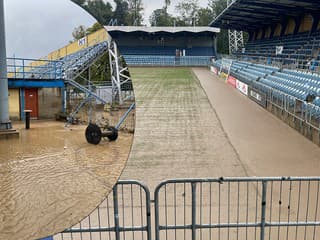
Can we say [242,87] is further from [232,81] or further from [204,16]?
[204,16]

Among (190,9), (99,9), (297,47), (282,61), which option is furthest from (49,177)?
(190,9)

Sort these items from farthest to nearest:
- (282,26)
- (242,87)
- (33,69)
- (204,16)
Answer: (204,16) → (282,26) → (242,87) → (33,69)

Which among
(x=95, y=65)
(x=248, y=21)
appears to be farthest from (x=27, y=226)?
(x=248, y=21)

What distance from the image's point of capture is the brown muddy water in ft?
3.14

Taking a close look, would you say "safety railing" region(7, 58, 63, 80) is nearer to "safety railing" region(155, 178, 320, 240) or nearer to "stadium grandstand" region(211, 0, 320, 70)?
"safety railing" region(155, 178, 320, 240)

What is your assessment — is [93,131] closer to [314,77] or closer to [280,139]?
[280,139]

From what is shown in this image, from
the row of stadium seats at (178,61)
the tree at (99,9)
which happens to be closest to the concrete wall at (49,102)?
the tree at (99,9)

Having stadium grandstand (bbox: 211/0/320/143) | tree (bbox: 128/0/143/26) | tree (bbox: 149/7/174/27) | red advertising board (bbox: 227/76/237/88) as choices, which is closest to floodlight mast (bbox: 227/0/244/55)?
stadium grandstand (bbox: 211/0/320/143)

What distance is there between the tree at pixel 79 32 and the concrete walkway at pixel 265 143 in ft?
22.2

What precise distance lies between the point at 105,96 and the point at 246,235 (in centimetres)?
363

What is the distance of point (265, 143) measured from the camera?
33.4 ft

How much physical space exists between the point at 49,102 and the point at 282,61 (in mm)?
21950

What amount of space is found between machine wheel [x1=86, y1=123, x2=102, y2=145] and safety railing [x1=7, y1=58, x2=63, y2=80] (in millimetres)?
204

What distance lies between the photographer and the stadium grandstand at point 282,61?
37.9 ft
